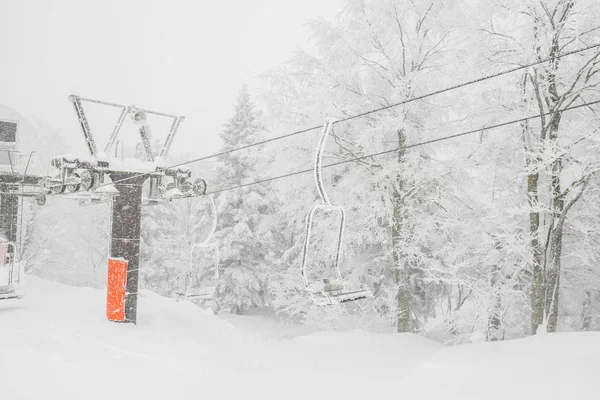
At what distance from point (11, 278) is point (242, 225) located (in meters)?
10.7

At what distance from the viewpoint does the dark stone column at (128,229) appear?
1020 centimetres

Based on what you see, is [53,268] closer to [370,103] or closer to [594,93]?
[370,103]

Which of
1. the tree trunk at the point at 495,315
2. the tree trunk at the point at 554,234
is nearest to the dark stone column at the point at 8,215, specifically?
the tree trunk at the point at 495,315

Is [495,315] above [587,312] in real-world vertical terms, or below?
above

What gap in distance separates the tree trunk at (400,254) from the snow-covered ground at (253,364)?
1.41m

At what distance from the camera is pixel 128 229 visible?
10.4 metres

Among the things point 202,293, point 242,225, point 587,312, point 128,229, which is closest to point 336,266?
point 202,293

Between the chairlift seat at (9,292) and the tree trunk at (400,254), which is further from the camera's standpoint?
the tree trunk at (400,254)

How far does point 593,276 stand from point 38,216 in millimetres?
30249

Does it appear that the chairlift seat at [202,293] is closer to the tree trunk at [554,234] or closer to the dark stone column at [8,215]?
the tree trunk at [554,234]

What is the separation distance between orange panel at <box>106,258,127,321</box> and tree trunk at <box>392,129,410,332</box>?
688 centimetres

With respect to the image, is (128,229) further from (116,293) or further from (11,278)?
(11,278)

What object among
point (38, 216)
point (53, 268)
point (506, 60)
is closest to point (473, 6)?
point (506, 60)

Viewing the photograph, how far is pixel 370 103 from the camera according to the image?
13.0 meters
